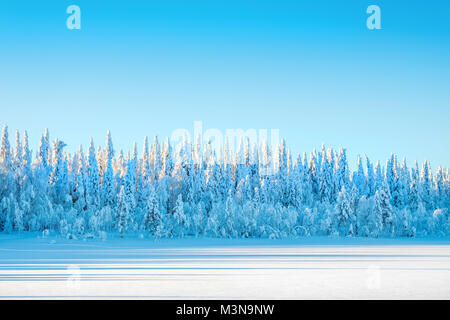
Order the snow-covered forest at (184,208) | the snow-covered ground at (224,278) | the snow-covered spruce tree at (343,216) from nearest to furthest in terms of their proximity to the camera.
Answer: the snow-covered ground at (224,278) → the snow-covered forest at (184,208) → the snow-covered spruce tree at (343,216)

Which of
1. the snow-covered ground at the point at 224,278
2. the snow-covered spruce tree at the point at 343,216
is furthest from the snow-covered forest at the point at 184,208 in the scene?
the snow-covered ground at the point at 224,278

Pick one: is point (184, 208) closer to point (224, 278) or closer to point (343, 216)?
point (343, 216)

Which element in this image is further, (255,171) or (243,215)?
(255,171)

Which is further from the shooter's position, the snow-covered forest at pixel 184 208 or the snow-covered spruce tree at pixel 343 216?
the snow-covered spruce tree at pixel 343 216

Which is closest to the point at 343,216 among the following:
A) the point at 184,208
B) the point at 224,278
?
the point at 184,208

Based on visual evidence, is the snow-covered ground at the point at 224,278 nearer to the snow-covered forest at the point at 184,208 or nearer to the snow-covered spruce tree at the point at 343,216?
the snow-covered forest at the point at 184,208

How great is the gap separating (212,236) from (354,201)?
1501 cm

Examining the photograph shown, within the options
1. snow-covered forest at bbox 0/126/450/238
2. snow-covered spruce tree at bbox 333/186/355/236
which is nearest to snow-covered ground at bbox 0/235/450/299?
snow-covered forest at bbox 0/126/450/238

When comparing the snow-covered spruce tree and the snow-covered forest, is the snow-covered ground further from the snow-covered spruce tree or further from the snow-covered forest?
the snow-covered spruce tree

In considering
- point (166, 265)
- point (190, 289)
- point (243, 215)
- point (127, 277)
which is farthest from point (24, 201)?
point (190, 289)

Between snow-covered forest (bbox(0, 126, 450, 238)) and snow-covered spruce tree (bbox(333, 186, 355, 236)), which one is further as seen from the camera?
snow-covered spruce tree (bbox(333, 186, 355, 236))

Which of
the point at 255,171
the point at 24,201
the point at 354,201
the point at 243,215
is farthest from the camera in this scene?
the point at 255,171
